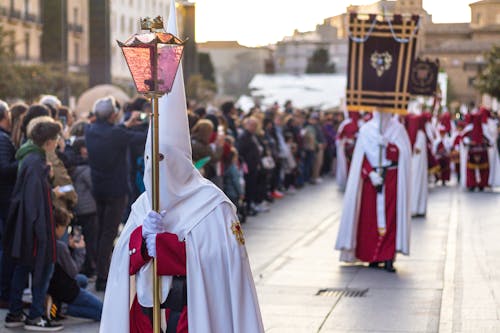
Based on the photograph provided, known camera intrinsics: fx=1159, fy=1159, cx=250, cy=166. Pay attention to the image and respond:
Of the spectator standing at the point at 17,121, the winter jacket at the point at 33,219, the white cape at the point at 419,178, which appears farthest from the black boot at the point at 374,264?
the white cape at the point at 419,178

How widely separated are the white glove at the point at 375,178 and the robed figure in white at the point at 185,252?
22.9 feet

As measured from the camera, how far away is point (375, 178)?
13.0 metres

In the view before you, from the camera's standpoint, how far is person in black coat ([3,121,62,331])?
30.6 feet

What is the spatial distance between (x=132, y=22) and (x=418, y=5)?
234 ft

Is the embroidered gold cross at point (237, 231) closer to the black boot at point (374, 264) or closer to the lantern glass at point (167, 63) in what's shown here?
the lantern glass at point (167, 63)

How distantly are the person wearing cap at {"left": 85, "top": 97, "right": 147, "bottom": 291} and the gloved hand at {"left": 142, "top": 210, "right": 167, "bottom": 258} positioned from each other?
547cm

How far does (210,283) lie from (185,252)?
210mm

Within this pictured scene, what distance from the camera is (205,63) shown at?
308 feet

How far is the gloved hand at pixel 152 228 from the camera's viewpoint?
5930 millimetres

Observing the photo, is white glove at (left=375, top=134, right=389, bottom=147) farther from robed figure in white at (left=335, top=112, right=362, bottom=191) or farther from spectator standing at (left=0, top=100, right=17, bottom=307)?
robed figure in white at (left=335, top=112, right=362, bottom=191)

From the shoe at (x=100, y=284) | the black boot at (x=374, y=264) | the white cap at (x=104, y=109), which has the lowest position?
the black boot at (x=374, y=264)

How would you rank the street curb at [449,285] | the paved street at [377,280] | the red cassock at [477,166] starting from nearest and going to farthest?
the street curb at [449,285]
the paved street at [377,280]
the red cassock at [477,166]

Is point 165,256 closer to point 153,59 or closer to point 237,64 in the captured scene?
point 153,59

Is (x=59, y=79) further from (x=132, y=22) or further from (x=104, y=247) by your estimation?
(x=132, y=22)
